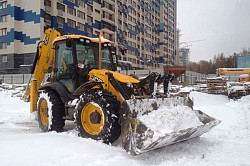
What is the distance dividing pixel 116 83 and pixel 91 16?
36.6 m

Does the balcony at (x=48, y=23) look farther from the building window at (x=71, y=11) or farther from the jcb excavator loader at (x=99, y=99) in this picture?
the jcb excavator loader at (x=99, y=99)

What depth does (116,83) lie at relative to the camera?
16.2 ft

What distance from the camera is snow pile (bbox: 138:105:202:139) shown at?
4191 mm

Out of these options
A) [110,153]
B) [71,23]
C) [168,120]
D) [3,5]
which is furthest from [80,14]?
[110,153]

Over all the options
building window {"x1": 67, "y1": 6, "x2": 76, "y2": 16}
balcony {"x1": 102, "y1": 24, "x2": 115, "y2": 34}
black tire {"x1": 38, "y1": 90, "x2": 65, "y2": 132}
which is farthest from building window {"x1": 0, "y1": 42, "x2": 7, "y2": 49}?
black tire {"x1": 38, "y1": 90, "x2": 65, "y2": 132}

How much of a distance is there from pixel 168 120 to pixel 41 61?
503 cm

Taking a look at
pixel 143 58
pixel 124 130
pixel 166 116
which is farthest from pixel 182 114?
pixel 143 58

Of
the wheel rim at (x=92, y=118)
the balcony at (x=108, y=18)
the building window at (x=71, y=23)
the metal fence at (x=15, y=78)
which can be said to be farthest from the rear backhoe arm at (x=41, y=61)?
the balcony at (x=108, y=18)

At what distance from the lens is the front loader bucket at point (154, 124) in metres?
3.99

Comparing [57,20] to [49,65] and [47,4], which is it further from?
[49,65]

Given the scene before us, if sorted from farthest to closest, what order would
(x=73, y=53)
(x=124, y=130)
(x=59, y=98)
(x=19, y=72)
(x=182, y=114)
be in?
(x=19, y=72)
(x=59, y=98)
(x=73, y=53)
(x=182, y=114)
(x=124, y=130)

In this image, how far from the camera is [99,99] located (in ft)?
15.7

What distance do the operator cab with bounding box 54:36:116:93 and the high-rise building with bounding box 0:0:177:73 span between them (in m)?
5.01

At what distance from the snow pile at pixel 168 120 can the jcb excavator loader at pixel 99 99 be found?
0.08 metres
